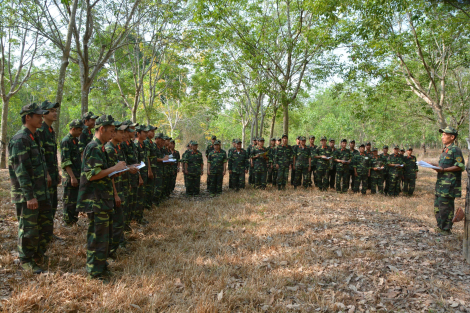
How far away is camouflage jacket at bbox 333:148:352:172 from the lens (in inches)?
420

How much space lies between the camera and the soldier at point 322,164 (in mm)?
10734

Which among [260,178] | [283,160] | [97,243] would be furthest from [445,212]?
[260,178]

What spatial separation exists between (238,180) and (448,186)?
6687mm

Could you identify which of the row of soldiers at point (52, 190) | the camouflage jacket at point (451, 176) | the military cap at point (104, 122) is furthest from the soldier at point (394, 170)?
the military cap at point (104, 122)

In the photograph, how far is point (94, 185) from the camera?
3.54m

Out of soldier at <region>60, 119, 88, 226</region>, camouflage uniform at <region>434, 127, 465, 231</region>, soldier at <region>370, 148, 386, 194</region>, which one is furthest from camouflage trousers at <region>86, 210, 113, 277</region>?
soldier at <region>370, 148, 386, 194</region>

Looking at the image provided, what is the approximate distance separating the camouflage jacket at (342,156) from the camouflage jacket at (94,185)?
29.6ft

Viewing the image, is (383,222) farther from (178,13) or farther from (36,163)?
(178,13)

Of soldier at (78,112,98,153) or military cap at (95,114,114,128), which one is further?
soldier at (78,112,98,153)

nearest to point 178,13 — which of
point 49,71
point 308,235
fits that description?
point 49,71

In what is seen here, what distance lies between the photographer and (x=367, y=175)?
10812 mm

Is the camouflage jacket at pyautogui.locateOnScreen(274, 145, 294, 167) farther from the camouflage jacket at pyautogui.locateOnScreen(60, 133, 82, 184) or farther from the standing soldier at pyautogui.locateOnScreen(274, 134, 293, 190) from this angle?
the camouflage jacket at pyautogui.locateOnScreen(60, 133, 82, 184)

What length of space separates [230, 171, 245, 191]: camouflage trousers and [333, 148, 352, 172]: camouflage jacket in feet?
11.8

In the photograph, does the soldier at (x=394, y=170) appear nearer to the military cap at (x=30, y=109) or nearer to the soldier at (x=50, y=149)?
the soldier at (x=50, y=149)
